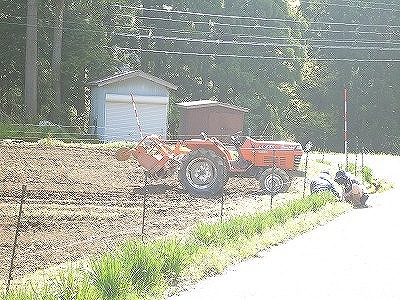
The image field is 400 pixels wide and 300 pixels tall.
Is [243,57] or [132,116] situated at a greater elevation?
[243,57]

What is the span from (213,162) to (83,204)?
374 cm

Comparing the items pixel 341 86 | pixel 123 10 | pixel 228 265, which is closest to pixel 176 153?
pixel 228 265

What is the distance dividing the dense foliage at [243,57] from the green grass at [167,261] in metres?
23.3

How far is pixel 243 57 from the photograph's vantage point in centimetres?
4681

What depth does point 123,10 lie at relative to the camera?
42594mm

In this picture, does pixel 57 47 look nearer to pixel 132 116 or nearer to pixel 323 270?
pixel 132 116

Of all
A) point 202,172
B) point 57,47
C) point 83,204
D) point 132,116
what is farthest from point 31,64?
point 83,204

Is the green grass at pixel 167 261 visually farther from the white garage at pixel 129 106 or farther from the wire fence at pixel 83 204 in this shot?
the white garage at pixel 129 106

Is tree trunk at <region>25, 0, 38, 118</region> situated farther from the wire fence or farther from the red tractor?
the red tractor

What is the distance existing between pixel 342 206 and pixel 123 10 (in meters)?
30.6


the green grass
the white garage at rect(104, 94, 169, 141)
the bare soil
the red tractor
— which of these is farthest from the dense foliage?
the green grass

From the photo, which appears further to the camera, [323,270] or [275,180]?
[275,180]

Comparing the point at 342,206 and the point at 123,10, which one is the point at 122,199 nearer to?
the point at 342,206

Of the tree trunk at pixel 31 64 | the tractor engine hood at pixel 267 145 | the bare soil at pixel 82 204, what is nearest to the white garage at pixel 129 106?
the tree trunk at pixel 31 64
